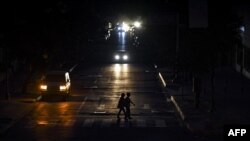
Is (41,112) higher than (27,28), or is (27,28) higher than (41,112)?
(27,28)

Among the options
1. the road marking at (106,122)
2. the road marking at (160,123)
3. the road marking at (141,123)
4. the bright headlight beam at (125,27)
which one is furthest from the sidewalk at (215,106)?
the bright headlight beam at (125,27)

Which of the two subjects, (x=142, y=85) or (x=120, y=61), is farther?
(x=120, y=61)

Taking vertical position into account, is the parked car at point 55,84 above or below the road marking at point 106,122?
above

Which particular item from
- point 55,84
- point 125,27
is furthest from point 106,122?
point 125,27

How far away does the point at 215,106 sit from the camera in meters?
43.4

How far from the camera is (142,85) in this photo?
2467 inches

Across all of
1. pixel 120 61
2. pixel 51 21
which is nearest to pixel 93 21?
pixel 120 61

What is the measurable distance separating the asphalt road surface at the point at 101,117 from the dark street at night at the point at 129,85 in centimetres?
5

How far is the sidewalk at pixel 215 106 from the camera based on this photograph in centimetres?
3291

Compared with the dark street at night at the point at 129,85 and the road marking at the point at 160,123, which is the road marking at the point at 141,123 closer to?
the dark street at night at the point at 129,85

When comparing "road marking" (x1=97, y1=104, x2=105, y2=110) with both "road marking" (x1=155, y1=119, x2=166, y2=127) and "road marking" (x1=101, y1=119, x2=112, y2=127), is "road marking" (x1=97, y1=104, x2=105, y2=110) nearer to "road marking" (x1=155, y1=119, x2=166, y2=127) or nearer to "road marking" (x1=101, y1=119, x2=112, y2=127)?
"road marking" (x1=101, y1=119, x2=112, y2=127)

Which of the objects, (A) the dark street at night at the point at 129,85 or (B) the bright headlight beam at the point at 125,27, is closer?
(A) the dark street at night at the point at 129,85

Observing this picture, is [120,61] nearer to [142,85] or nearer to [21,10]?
[142,85]

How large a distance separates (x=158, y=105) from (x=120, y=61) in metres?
45.2
